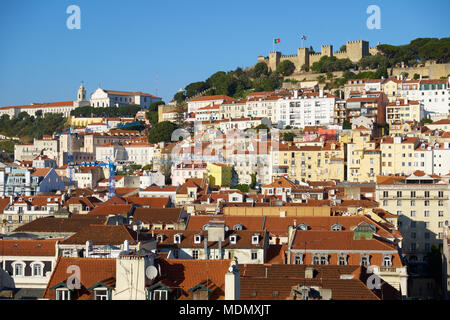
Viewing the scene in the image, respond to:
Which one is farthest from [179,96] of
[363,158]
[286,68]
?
[363,158]

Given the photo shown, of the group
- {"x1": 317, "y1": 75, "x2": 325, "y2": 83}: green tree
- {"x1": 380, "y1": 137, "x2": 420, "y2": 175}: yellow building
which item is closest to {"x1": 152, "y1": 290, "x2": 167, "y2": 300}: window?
{"x1": 380, "y1": 137, "x2": 420, "y2": 175}: yellow building

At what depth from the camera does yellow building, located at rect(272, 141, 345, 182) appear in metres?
60.2

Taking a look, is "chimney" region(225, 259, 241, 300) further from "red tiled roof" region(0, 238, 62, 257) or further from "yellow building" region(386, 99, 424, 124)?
"yellow building" region(386, 99, 424, 124)

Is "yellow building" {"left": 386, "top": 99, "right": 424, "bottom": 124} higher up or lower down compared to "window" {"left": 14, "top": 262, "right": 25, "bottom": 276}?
higher up

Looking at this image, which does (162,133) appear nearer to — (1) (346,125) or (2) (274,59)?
(1) (346,125)

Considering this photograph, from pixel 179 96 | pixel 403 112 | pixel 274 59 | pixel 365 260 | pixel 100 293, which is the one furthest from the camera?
pixel 179 96

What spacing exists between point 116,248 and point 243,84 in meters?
83.2

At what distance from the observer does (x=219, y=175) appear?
62.4m

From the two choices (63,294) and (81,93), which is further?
(81,93)

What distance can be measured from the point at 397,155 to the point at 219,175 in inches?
551

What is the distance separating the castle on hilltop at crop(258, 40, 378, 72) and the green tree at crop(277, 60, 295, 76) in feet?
2.78
